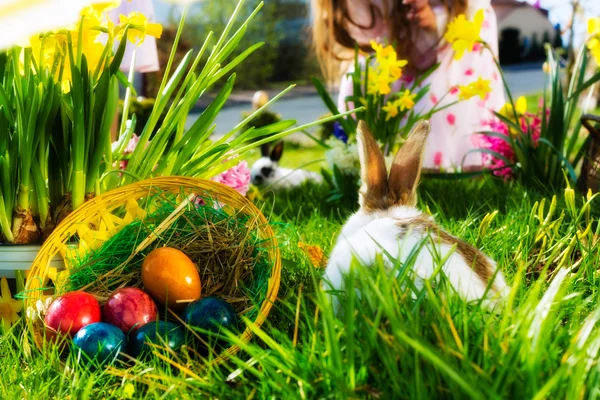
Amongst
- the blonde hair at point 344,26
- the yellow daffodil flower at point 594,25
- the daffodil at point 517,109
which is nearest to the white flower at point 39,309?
the yellow daffodil flower at point 594,25

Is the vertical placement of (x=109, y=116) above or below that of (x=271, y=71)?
above

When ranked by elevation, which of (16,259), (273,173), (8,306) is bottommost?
(273,173)

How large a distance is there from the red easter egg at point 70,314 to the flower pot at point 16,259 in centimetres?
21

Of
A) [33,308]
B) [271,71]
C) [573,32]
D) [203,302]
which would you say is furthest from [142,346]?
[271,71]

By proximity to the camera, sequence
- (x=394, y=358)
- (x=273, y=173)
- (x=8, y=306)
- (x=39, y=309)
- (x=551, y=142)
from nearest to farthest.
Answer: (x=394, y=358) → (x=39, y=309) → (x=8, y=306) → (x=551, y=142) → (x=273, y=173)

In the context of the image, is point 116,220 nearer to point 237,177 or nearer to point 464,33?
point 237,177

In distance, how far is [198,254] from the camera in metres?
1.52

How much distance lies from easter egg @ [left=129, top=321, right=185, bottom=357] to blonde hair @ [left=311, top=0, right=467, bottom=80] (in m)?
2.32

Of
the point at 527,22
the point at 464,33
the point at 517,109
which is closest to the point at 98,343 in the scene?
the point at 464,33

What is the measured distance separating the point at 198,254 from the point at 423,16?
220 centimetres

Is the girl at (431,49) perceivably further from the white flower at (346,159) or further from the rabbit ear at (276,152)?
the white flower at (346,159)

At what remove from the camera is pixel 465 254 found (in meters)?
1.21

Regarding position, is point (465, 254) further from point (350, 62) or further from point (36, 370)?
point (350, 62)

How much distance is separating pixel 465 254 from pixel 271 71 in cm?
769
